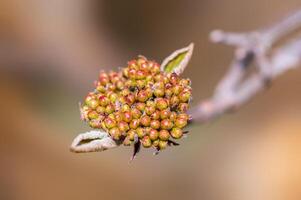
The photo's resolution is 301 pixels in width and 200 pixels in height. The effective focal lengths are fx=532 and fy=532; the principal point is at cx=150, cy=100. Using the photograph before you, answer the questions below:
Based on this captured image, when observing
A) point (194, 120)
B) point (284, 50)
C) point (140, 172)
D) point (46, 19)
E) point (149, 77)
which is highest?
point (46, 19)

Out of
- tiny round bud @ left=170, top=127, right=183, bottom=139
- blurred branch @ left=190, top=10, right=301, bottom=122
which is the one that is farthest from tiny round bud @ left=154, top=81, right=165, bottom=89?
blurred branch @ left=190, top=10, right=301, bottom=122

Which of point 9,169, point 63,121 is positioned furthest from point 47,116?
point 9,169

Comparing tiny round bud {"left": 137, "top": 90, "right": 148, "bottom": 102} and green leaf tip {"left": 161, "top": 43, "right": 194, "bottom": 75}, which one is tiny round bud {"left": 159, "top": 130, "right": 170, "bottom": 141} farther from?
green leaf tip {"left": 161, "top": 43, "right": 194, "bottom": 75}

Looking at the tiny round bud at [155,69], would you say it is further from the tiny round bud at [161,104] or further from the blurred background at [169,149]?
the blurred background at [169,149]

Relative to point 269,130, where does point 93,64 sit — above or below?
above

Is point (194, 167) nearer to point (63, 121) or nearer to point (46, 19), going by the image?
point (63, 121)

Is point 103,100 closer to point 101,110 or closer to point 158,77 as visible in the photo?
point 101,110

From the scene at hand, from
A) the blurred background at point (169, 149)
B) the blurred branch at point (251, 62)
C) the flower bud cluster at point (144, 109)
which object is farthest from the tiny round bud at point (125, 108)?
the blurred background at point (169, 149)
